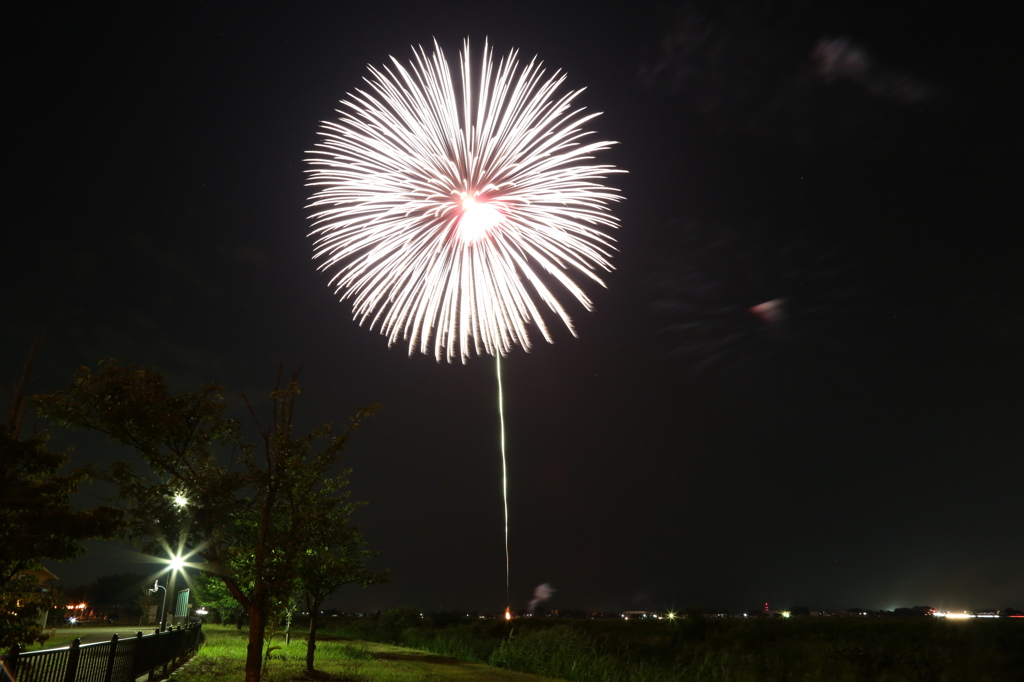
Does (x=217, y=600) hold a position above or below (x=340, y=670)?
above

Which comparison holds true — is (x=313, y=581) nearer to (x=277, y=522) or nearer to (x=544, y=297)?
(x=277, y=522)

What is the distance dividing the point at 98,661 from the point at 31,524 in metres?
2.80

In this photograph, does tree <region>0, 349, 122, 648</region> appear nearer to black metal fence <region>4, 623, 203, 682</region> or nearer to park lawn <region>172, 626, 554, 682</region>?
black metal fence <region>4, 623, 203, 682</region>


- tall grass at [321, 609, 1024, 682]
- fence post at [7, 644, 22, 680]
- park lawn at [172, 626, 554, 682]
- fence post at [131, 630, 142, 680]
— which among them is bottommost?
tall grass at [321, 609, 1024, 682]

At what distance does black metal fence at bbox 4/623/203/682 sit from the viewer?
823cm

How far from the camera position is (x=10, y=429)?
1285cm

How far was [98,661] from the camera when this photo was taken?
1066 cm

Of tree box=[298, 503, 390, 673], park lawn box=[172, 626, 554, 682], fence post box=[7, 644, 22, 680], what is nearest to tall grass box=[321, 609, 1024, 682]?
park lawn box=[172, 626, 554, 682]

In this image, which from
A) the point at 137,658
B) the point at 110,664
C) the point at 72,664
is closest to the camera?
the point at 72,664

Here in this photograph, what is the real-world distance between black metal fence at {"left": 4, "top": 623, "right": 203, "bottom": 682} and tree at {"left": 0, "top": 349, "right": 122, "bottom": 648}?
4.67 ft

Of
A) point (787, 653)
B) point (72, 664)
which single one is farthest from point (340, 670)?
point (787, 653)

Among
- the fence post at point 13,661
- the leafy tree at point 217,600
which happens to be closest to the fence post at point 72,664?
the fence post at point 13,661

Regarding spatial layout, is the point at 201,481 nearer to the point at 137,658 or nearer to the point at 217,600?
the point at 137,658

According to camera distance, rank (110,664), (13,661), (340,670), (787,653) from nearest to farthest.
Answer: (13,661), (110,664), (340,670), (787,653)
